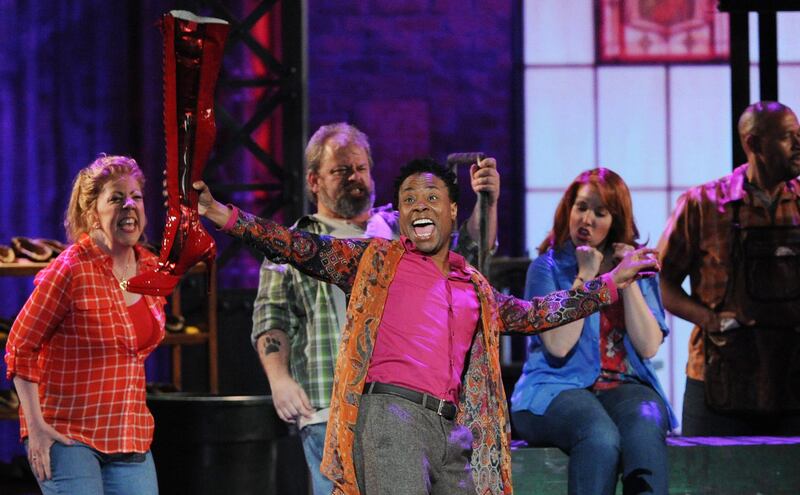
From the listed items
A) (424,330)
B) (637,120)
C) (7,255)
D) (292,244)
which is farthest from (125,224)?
(637,120)

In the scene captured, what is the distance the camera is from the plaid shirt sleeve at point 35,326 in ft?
11.7

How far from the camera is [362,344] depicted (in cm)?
325

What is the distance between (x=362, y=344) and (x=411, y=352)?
0.13 meters

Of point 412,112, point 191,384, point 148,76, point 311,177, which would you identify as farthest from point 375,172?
point 311,177

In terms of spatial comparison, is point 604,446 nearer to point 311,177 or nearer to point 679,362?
point 311,177

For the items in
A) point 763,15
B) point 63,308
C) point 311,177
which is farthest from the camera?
point 763,15

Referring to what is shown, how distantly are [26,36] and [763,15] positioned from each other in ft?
13.0

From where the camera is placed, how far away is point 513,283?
22.4ft

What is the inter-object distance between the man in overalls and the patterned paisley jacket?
1591 mm

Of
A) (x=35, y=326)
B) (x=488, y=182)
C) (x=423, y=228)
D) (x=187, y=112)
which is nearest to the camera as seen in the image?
(x=187, y=112)

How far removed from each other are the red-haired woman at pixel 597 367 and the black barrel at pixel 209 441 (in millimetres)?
1316

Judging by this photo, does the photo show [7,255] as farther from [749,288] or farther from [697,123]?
[697,123]

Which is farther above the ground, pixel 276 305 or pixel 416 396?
pixel 276 305

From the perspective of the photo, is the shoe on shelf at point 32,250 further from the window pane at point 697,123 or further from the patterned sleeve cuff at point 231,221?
the window pane at point 697,123
